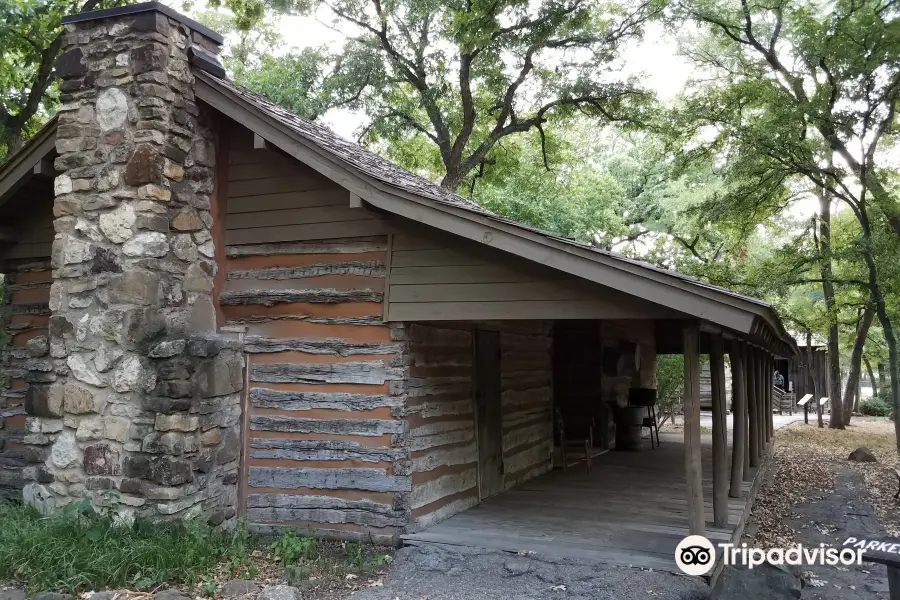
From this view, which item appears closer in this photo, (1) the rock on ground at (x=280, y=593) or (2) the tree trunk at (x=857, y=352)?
(1) the rock on ground at (x=280, y=593)

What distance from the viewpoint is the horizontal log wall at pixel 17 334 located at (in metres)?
7.76

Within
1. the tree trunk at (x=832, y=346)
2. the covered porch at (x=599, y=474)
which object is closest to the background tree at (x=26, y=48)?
the covered porch at (x=599, y=474)

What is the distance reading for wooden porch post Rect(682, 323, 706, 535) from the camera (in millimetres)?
5590

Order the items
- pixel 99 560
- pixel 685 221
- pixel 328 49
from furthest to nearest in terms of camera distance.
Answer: pixel 685 221, pixel 328 49, pixel 99 560

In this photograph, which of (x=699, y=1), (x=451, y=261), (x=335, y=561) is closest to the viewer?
(x=335, y=561)

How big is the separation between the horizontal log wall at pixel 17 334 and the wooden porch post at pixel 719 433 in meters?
7.10

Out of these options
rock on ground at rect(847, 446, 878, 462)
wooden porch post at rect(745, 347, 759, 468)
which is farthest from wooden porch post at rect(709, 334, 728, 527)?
rock on ground at rect(847, 446, 878, 462)

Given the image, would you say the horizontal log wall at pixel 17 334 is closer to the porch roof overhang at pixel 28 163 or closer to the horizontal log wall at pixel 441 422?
the porch roof overhang at pixel 28 163

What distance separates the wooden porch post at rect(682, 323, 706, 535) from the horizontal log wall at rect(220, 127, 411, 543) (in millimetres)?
2427

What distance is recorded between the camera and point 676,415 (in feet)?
77.6

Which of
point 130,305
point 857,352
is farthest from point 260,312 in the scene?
point 857,352

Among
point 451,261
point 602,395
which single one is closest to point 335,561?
point 451,261

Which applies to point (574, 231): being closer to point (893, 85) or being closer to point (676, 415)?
point (676, 415)

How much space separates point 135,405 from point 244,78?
15.7m
